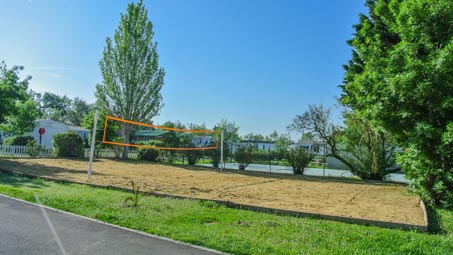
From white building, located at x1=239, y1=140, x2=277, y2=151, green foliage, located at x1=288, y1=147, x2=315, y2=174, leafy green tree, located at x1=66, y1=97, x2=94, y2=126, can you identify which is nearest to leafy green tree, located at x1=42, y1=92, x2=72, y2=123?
leafy green tree, located at x1=66, y1=97, x2=94, y2=126

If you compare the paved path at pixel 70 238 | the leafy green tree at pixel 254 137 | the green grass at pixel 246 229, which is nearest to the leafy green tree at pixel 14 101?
the green grass at pixel 246 229

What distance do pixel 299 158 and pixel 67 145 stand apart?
14.4 metres

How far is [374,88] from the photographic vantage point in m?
7.20

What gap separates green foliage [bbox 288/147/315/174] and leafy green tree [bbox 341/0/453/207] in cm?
989

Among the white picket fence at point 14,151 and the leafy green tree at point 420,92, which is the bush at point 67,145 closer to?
the white picket fence at point 14,151

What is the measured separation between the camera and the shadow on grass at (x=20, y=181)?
27.5 feet

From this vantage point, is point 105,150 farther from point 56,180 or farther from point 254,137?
point 254,137

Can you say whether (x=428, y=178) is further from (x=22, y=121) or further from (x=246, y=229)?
(x=22, y=121)

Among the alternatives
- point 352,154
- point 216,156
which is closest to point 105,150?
point 216,156

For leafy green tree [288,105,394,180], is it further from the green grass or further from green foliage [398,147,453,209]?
the green grass

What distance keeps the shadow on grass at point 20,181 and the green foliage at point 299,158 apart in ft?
40.9

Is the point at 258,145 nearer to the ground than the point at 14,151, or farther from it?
farther from it

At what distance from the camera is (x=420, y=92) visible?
6.56 meters

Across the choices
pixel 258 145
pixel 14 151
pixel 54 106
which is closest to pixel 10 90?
pixel 14 151
